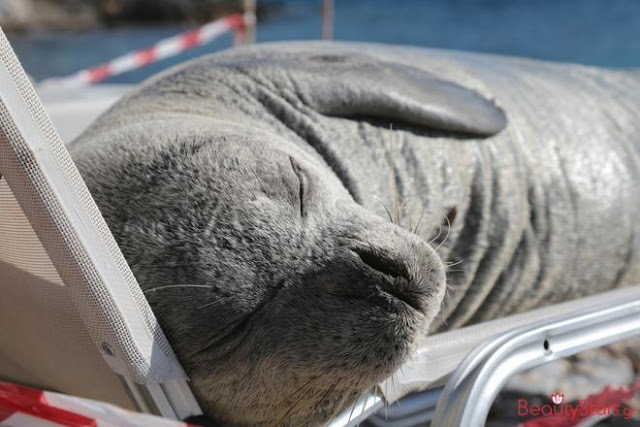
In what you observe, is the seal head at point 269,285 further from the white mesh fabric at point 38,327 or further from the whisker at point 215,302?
the white mesh fabric at point 38,327

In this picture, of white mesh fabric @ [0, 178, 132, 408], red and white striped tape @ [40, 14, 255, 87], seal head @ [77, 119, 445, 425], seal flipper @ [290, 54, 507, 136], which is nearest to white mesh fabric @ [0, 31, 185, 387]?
white mesh fabric @ [0, 178, 132, 408]

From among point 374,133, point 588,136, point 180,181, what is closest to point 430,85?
point 374,133

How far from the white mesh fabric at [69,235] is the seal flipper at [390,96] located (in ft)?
3.82

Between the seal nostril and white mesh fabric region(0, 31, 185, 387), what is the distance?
0.40m

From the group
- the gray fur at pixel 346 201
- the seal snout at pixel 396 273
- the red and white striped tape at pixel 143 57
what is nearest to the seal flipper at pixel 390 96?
the gray fur at pixel 346 201

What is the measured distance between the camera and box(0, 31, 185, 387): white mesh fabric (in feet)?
4.67

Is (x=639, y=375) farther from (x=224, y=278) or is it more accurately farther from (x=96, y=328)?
(x=96, y=328)

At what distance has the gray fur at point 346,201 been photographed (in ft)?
5.28

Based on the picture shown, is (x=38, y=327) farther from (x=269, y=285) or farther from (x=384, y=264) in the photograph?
(x=384, y=264)

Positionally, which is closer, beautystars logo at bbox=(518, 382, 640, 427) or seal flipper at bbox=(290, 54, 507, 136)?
beautystars logo at bbox=(518, 382, 640, 427)

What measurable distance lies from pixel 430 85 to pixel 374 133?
0.28 metres

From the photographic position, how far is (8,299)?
5.59ft

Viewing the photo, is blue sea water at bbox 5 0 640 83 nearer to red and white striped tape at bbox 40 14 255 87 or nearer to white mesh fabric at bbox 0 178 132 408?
red and white striped tape at bbox 40 14 255 87

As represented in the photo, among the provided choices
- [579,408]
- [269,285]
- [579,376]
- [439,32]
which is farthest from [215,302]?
[439,32]
